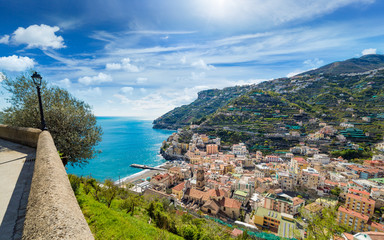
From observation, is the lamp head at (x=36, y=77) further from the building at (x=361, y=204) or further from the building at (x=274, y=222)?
the building at (x=361, y=204)

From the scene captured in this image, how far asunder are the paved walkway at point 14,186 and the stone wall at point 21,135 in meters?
0.31

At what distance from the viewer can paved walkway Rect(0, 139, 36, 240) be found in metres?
2.56

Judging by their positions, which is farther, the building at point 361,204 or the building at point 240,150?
the building at point 240,150

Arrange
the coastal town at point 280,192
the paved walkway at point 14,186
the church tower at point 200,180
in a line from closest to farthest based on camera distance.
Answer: the paved walkway at point 14,186
the coastal town at point 280,192
the church tower at point 200,180

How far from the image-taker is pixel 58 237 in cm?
126

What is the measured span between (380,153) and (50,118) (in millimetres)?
65109

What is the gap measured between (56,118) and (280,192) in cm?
3403

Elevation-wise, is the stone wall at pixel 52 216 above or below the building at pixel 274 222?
above

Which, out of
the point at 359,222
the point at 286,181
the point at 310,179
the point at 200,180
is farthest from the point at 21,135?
the point at 310,179

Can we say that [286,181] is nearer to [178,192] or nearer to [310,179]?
[310,179]

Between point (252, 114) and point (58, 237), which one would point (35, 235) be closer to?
point (58, 237)

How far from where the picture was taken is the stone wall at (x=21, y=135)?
6.45 metres

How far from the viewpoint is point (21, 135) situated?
22.8 feet

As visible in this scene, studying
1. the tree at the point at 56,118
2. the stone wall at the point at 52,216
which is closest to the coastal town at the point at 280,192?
the tree at the point at 56,118
